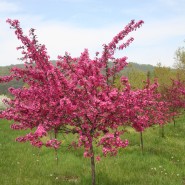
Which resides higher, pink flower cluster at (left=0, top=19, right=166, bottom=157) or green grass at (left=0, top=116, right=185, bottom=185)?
pink flower cluster at (left=0, top=19, right=166, bottom=157)

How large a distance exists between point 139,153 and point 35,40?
21.8ft

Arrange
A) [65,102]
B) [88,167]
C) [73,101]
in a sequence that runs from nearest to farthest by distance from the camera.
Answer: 1. [65,102]
2. [73,101]
3. [88,167]

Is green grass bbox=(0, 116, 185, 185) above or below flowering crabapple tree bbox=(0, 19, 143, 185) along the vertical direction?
below

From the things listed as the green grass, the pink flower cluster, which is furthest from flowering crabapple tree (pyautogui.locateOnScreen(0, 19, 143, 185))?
the green grass

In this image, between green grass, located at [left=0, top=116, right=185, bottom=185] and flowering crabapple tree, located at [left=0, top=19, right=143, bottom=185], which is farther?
green grass, located at [left=0, top=116, right=185, bottom=185]

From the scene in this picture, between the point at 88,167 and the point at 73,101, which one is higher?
the point at 73,101

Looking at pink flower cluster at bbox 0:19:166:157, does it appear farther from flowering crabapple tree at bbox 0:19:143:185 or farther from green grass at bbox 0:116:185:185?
green grass at bbox 0:116:185:185

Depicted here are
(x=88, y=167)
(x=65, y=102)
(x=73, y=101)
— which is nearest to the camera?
(x=65, y=102)

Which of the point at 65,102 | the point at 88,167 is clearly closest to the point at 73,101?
the point at 65,102

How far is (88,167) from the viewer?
9883 millimetres

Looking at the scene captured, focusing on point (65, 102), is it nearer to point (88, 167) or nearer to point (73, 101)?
point (73, 101)

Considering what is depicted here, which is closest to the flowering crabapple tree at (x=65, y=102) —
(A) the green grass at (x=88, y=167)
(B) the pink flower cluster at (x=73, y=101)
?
(B) the pink flower cluster at (x=73, y=101)

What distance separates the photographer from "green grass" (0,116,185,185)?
27.6 feet

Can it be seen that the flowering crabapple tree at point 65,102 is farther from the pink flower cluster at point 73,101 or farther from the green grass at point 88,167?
the green grass at point 88,167
